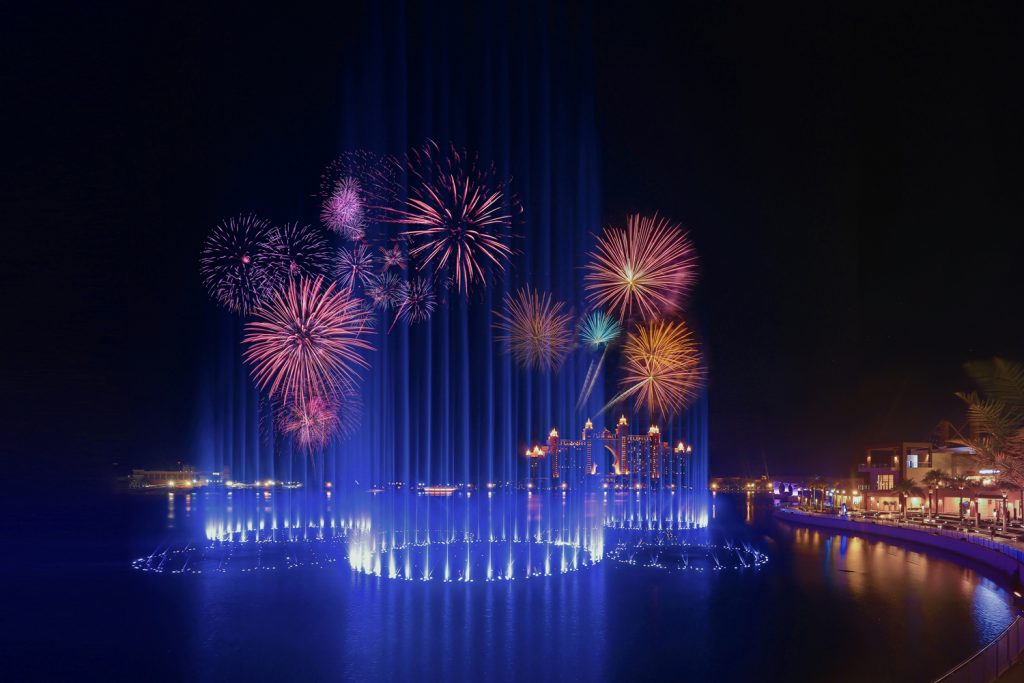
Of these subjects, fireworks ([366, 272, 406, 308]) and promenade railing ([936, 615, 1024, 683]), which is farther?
fireworks ([366, 272, 406, 308])

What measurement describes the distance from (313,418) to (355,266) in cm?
1802

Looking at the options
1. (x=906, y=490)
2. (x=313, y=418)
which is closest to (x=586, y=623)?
(x=313, y=418)

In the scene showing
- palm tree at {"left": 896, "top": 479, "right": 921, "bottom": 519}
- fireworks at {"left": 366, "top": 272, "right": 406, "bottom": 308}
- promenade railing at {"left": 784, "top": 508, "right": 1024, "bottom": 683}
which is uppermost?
fireworks at {"left": 366, "top": 272, "right": 406, "bottom": 308}

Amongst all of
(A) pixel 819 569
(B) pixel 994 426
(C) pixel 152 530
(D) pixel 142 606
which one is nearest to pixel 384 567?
(D) pixel 142 606

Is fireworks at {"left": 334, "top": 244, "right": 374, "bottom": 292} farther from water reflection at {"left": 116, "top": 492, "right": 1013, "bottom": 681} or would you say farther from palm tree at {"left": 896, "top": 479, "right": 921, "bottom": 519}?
palm tree at {"left": 896, "top": 479, "right": 921, "bottom": 519}

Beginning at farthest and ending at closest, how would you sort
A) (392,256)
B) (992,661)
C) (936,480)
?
1. (936,480)
2. (392,256)
3. (992,661)

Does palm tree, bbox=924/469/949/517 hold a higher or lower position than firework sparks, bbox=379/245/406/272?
lower

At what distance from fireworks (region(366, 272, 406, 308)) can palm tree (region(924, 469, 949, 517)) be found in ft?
152

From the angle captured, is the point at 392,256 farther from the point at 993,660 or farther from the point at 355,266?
the point at 993,660

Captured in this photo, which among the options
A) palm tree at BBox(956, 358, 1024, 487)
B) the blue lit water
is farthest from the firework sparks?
palm tree at BBox(956, 358, 1024, 487)

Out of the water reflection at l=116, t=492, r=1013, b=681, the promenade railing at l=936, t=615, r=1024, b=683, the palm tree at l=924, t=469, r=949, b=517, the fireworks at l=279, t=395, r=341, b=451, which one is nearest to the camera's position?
the promenade railing at l=936, t=615, r=1024, b=683

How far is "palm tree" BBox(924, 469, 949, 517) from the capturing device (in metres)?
56.4

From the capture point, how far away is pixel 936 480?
56.5 metres

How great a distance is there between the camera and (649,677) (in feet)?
53.8
